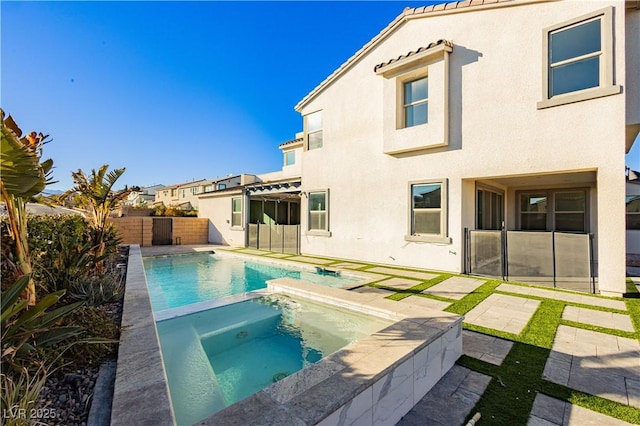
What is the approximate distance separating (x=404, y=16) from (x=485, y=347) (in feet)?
39.2

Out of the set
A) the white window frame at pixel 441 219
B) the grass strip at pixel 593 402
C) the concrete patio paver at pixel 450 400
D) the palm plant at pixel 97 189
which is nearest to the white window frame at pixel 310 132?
the white window frame at pixel 441 219

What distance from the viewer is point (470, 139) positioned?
991 centimetres

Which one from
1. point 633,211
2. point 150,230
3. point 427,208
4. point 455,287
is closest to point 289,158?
point 150,230

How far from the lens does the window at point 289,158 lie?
25359 mm

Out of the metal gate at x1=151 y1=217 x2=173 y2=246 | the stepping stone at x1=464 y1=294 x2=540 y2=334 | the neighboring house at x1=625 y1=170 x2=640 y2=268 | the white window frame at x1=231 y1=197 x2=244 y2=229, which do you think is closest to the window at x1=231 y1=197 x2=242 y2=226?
the white window frame at x1=231 y1=197 x2=244 y2=229

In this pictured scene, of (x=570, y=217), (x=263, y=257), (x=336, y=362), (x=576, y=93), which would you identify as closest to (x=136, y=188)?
(x=263, y=257)

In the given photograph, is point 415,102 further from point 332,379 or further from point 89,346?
point 89,346

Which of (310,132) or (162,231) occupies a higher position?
(310,132)

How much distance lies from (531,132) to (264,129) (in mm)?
29339

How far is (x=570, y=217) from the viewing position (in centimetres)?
1368

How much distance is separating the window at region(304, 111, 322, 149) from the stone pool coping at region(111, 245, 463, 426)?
1194 centimetres

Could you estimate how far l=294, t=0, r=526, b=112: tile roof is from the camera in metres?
9.84

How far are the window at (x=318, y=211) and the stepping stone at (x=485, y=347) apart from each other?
9.74 meters

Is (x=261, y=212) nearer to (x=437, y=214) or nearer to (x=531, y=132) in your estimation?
(x=437, y=214)
